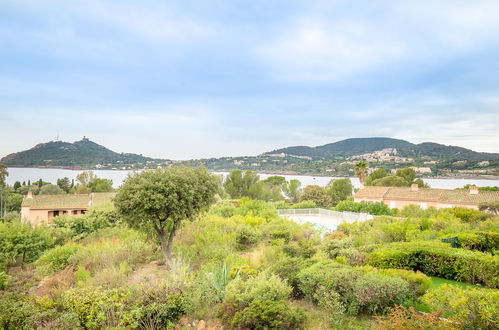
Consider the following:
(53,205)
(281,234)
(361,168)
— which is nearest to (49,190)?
(53,205)

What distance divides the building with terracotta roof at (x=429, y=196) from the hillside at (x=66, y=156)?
85.4 metres

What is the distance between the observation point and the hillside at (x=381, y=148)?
324 feet

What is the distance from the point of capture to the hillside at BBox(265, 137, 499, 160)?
9875 cm

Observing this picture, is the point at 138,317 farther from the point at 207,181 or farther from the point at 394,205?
the point at 394,205

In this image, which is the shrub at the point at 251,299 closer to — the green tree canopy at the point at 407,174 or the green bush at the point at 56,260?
the green bush at the point at 56,260

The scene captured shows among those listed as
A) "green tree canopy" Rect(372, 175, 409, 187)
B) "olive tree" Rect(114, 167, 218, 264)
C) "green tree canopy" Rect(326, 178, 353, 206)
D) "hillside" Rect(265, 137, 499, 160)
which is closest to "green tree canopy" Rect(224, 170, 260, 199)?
"green tree canopy" Rect(326, 178, 353, 206)

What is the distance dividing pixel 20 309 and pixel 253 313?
4189mm

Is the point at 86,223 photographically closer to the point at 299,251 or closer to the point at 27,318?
the point at 27,318

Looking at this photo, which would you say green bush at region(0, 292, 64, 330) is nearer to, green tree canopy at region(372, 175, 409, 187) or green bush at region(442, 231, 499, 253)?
green bush at region(442, 231, 499, 253)

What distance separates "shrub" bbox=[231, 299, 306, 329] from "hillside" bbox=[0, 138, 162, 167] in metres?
107

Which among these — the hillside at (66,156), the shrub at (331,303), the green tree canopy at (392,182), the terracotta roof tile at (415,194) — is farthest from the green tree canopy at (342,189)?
the hillside at (66,156)

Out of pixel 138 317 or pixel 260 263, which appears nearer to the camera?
pixel 138 317

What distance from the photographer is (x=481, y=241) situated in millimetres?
10445

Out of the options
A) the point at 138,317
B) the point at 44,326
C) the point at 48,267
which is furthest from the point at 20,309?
the point at 48,267
